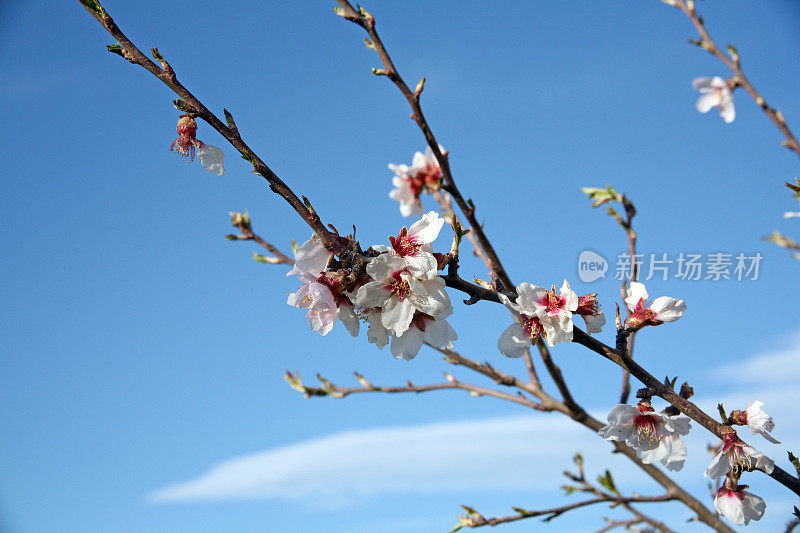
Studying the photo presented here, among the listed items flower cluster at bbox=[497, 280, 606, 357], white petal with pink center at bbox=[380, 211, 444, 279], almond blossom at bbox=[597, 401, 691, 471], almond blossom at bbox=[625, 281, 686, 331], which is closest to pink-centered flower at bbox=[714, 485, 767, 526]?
almond blossom at bbox=[597, 401, 691, 471]

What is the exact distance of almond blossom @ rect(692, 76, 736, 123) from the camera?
2027 mm

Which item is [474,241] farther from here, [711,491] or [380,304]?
[711,491]

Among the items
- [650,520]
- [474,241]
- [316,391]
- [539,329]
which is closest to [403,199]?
[539,329]

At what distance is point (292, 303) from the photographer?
6.15 ft

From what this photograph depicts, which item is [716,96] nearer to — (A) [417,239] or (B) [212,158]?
(A) [417,239]

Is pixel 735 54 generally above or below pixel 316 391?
above

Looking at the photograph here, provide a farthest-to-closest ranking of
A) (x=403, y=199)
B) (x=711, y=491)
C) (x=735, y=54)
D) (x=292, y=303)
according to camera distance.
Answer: (x=711, y=491) < (x=735, y=54) < (x=292, y=303) < (x=403, y=199)

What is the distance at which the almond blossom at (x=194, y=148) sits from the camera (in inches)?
79.4

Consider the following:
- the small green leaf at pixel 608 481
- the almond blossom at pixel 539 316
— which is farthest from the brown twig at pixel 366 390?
the almond blossom at pixel 539 316

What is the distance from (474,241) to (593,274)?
631mm

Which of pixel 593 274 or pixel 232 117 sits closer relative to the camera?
pixel 232 117

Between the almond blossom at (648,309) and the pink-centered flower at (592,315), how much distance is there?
98 millimetres

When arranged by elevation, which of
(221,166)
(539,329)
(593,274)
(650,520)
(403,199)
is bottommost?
(650,520)

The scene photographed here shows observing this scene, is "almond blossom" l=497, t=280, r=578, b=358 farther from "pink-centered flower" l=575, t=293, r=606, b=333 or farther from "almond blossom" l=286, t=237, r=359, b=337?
"almond blossom" l=286, t=237, r=359, b=337
